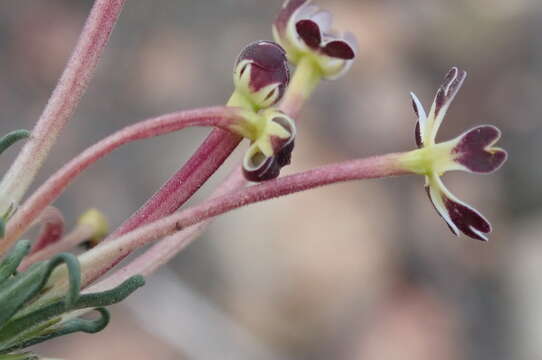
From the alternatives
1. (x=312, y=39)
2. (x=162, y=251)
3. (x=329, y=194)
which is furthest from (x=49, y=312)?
(x=329, y=194)

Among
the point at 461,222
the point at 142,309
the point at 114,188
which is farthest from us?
the point at 114,188

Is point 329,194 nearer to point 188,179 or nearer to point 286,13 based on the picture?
point 286,13

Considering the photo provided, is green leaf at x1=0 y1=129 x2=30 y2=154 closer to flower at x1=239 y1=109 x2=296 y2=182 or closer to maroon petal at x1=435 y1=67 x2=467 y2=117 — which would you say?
flower at x1=239 y1=109 x2=296 y2=182

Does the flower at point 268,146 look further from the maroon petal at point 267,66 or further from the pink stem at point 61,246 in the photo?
the pink stem at point 61,246

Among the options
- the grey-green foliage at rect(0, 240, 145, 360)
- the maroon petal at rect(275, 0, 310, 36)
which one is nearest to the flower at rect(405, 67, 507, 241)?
the maroon petal at rect(275, 0, 310, 36)

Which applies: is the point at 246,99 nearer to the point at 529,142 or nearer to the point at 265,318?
the point at 265,318

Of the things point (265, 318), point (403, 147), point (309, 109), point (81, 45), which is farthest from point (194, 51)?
point (81, 45)
